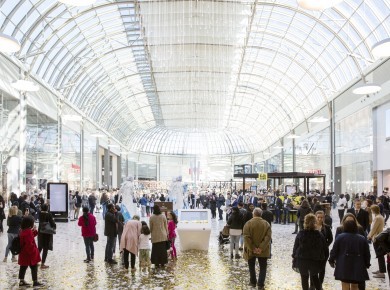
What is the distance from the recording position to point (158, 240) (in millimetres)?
11992

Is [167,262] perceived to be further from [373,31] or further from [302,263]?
[373,31]

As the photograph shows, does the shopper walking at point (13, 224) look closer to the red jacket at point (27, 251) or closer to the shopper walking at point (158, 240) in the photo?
the red jacket at point (27, 251)

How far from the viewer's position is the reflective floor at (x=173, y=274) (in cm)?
973

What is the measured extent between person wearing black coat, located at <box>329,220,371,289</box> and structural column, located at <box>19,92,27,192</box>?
22.4m

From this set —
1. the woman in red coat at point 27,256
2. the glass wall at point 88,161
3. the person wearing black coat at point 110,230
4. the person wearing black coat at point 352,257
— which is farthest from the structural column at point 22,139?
the person wearing black coat at point 352,257

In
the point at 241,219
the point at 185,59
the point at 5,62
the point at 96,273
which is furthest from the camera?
the point at 185,59

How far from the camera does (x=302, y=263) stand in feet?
26.3

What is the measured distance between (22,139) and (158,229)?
17.4 meters

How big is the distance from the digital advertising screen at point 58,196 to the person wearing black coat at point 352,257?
58.5 ft

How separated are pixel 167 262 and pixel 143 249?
2.54 feet

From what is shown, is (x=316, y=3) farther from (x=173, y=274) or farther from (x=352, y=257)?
(x=352, y=257)

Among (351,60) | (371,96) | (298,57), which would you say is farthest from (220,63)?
(371,96)

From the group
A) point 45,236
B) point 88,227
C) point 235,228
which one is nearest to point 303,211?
point 235,228

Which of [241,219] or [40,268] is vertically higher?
[241,219]
